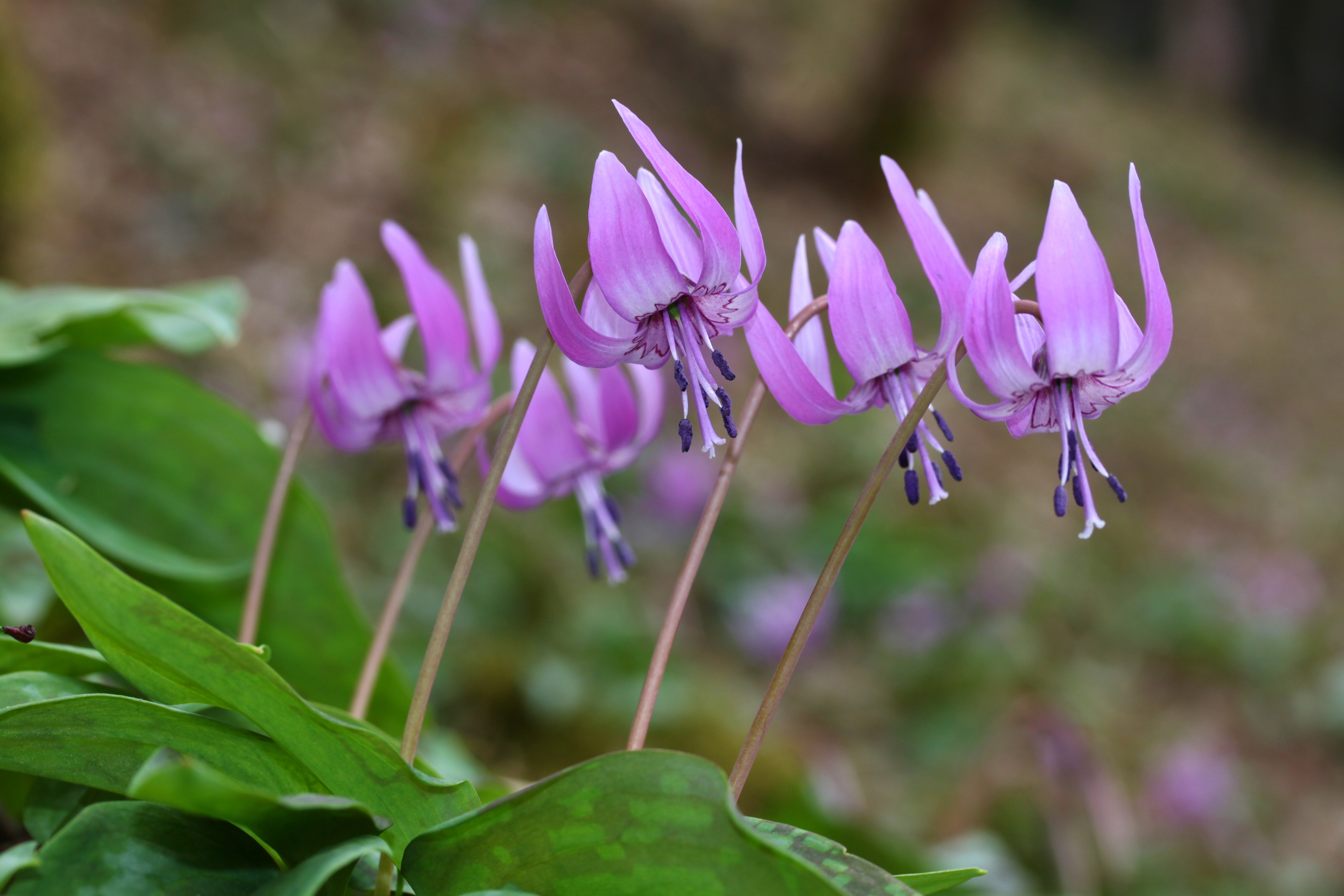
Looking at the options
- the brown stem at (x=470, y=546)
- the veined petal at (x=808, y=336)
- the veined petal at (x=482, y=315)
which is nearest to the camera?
the brown stem at (x=470, y=546)

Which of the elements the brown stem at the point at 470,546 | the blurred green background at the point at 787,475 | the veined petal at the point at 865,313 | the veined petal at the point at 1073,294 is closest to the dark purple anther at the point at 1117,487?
the veined petal at the point at 1073,294

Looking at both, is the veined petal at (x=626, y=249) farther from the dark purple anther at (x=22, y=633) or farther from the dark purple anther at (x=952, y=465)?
the dark purple anther at (x=22, y=633)

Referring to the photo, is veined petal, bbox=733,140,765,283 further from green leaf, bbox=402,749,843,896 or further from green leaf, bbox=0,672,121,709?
green leaf, bbox=0,672,121,709

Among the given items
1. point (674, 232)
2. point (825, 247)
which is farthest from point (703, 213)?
point (825, 247)

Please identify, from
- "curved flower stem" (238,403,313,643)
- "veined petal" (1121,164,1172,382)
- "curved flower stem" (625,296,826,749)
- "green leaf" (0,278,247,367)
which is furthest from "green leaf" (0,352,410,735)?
"veined petal" (1121,164,1172,382)

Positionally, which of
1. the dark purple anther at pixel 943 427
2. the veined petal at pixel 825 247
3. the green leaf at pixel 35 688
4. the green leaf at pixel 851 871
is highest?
the veined petal at pixel 825 247

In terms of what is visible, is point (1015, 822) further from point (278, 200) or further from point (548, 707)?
point (278, 200)
